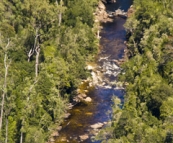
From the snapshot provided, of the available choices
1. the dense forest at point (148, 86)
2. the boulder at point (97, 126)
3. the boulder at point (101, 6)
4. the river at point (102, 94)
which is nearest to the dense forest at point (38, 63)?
the river at point (102, 94)

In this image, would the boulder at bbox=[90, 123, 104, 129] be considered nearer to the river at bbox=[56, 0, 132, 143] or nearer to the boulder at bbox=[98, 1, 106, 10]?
the river at bbox=[56, 0, 132, 143]

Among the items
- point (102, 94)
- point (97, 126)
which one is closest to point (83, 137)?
point (97, 126)

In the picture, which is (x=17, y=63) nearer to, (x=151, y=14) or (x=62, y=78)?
(x=62, y=78)

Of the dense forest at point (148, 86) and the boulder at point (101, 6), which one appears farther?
the boulder at point (101, 6)

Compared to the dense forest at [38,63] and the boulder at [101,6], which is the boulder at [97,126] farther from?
the boulder at [101,6]

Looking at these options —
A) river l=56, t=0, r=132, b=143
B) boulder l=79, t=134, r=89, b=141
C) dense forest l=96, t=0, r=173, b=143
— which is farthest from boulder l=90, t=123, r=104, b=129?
dense forest l=96, t=0, r=173, b=143

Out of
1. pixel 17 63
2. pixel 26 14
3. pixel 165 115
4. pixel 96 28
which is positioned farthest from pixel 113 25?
pixel 165 115

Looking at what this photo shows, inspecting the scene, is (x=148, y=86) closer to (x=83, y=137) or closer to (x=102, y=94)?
(x=83, y=137)
